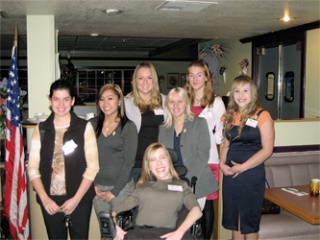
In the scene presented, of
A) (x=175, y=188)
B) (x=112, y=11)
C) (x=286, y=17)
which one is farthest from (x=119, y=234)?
(x=286, y=17)

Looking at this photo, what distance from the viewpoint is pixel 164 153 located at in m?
2.41

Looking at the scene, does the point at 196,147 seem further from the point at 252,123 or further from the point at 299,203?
the point at 299,203

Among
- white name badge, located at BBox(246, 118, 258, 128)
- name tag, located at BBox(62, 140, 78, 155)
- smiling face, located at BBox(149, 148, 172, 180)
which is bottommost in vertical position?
smiling face, located at BBox(149, 148, 172, 180)

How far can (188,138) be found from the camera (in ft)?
8.68

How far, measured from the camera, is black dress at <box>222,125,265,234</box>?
8.73ft

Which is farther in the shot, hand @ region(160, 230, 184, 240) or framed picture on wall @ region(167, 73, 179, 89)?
framed picture on wall @ region(167, 73, 179, 89)

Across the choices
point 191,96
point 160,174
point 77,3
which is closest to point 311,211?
point 160,174

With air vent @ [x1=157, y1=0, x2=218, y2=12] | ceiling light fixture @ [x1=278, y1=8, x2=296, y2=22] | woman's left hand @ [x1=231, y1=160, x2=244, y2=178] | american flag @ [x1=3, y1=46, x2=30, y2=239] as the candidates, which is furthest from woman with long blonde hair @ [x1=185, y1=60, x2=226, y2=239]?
ceiling light fixture @ [x1=278, y1=8, x2=296, y2=22]

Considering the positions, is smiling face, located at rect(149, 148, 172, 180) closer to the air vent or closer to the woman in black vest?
the woman in black vest

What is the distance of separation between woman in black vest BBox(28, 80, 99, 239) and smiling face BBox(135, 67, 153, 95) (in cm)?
60

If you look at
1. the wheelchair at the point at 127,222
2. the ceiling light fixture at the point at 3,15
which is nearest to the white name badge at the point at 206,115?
the wheelchair at the point at 127,222

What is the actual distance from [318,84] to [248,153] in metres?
3.60

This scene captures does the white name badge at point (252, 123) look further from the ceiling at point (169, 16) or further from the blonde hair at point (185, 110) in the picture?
the ceiling at point (169, 16)

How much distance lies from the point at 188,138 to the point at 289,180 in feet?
5.22
